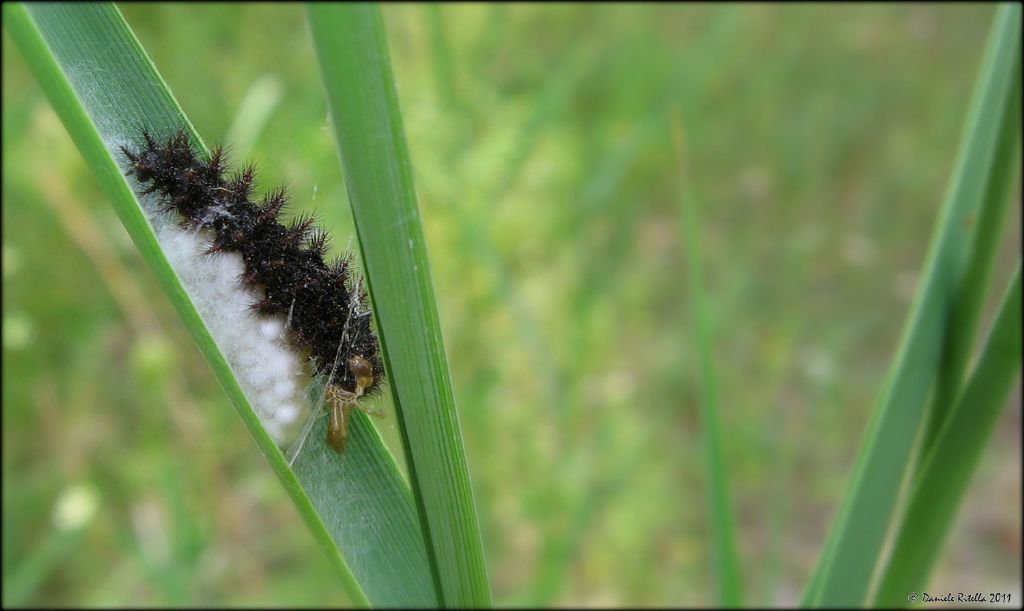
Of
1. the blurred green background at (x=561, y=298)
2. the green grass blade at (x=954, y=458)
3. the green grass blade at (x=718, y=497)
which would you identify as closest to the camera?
the green grass blade at (x=954, y=458)

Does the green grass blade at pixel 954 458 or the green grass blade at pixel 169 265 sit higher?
the green grass blade at pixel 169 265

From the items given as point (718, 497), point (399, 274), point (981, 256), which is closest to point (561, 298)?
point (718, 497)

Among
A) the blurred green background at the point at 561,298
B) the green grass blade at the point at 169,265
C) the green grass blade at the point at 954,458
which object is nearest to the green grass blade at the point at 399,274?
the green grass blade at the point at 169,265

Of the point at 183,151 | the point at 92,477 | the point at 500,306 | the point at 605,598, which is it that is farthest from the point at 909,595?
the point at 92,477

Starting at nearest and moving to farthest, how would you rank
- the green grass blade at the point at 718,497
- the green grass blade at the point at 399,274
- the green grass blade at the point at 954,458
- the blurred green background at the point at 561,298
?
the green grass blade at the point at 399,274
the green grass blade at the point at 954,458
the green grass blade at the point at 718,497
the blurred green background at the point at 561,298

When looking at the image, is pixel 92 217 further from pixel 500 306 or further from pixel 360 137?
pixel 360 137

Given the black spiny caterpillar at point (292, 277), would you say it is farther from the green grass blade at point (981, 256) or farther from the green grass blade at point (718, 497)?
the green grass blade at point (981, 256)

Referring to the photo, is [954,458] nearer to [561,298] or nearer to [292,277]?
[292,277]
